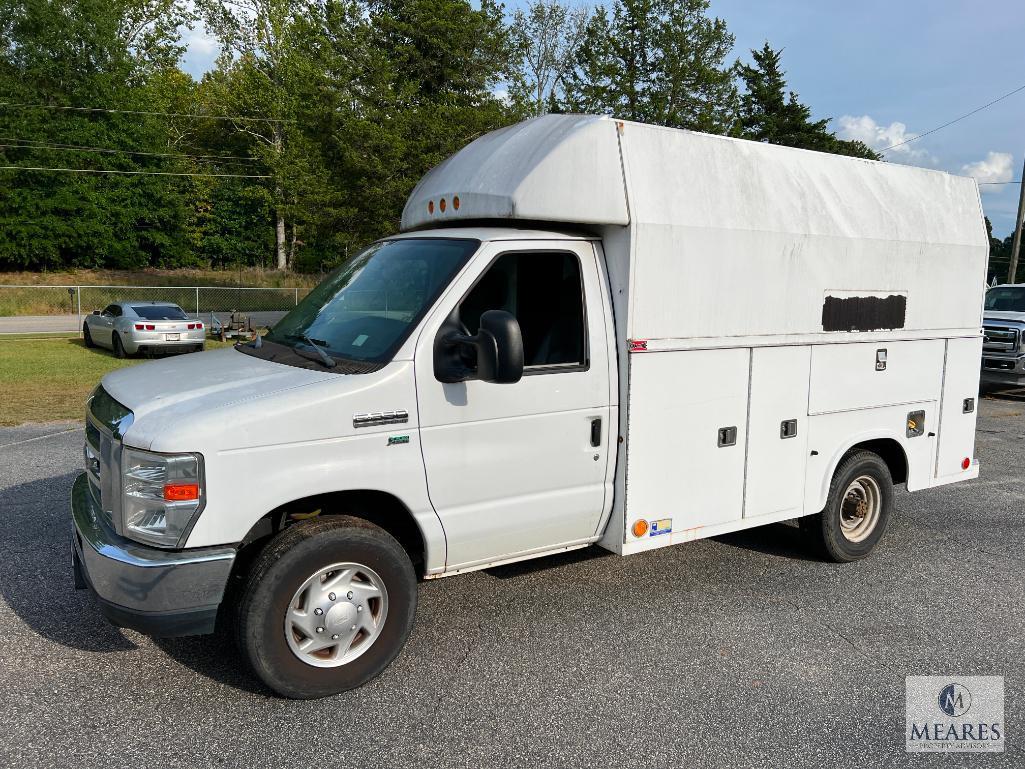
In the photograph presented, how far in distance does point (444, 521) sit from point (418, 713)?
89 centimetres

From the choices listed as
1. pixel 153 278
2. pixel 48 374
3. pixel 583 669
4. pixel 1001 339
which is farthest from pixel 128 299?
pixel 583 669

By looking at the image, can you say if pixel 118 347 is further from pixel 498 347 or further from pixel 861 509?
pixel 498 347

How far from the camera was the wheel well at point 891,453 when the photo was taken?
19.2ft

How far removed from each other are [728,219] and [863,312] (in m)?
1.39

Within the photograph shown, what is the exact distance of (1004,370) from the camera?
1462 cm

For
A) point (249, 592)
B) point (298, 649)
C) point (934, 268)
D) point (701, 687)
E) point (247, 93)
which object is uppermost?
point (247, 93)

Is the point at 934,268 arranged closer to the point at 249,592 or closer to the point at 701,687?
the point at 701,687

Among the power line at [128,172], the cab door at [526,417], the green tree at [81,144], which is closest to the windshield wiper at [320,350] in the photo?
the cab door at [526,417]

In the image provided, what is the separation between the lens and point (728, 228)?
4738 millimetres

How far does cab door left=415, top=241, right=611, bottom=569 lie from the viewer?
3.92 metres

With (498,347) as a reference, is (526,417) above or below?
below

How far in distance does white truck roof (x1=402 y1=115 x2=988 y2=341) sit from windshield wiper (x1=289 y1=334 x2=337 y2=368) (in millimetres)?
1129

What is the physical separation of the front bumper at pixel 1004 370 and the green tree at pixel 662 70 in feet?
61.8

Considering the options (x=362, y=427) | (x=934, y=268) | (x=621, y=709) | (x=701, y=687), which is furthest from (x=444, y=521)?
(x=934, y=268)
